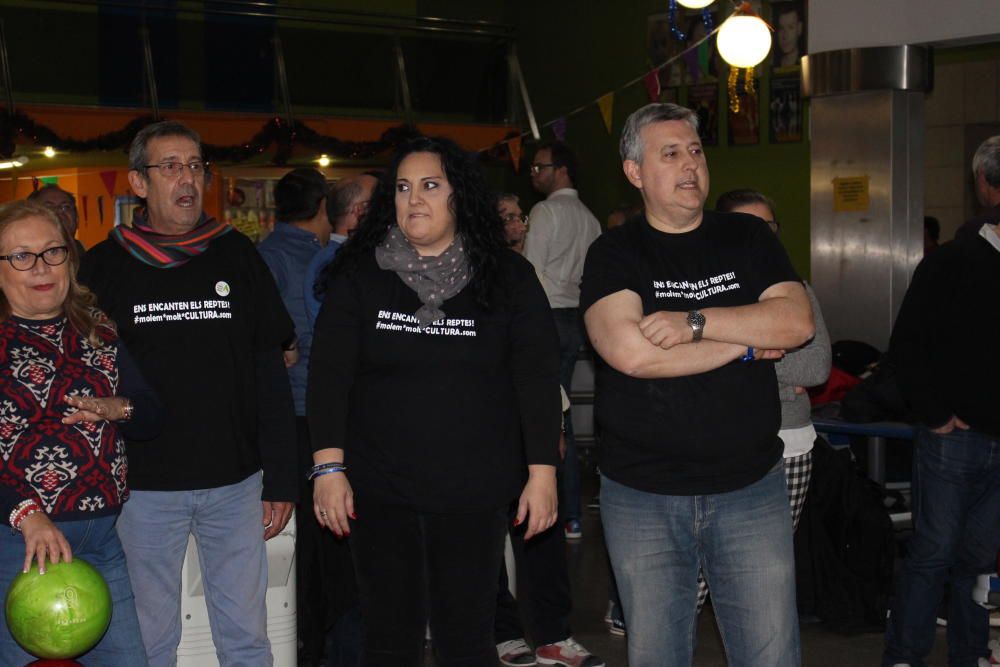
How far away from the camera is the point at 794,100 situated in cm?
992

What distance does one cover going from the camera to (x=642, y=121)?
2924 millimetres

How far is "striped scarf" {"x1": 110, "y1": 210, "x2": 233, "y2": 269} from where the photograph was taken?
3.18m

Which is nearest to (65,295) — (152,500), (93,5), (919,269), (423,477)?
(152,500)

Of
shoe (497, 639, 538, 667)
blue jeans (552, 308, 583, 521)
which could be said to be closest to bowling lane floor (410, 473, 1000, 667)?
shoe (497, 639, 538, 667)

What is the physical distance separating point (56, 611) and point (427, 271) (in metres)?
1.11

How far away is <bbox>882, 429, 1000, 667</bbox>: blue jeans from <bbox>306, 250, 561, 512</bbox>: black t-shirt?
5.61 ft

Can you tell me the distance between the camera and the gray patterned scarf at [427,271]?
9.37ft

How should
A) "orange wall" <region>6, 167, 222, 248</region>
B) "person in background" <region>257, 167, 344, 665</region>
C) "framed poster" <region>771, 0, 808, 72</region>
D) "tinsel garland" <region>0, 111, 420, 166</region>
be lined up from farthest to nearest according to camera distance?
"orange wall" <region>6, 167, 222, 248</region> → "tinsel garland" <region>0, 111, 420, 166</region> → "framed poster" <region>771, 0, 808, 72</region> → "person in background" <region>257, 167, 344, 665</region>

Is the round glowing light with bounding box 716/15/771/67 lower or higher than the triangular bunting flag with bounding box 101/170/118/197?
higher

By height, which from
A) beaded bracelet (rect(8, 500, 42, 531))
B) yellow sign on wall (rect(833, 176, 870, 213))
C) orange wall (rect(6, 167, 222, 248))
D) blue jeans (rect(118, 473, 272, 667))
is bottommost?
blue jeans (rect(118, 473, 272, 667))

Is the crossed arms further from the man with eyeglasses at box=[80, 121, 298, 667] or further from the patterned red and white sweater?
the patterned red and white sweater

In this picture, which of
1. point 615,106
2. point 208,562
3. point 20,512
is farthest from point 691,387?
point 615,106

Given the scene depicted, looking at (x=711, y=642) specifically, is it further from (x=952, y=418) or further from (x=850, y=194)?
(x=850, y=194)

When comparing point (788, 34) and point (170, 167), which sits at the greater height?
point (788, 34)
